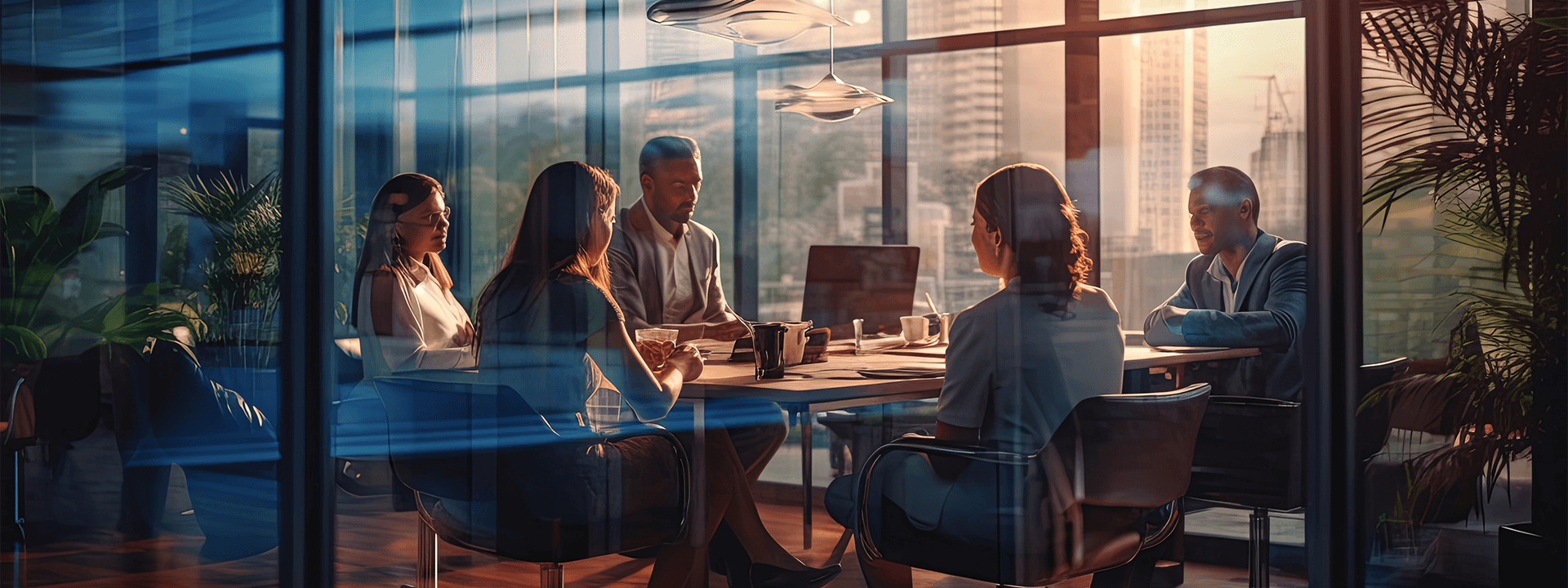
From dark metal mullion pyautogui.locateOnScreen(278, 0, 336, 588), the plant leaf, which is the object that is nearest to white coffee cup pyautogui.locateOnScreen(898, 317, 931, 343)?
dark metal mullion pyautogui.locateOnScreen(278, 0, 336, 588)

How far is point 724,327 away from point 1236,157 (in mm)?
1110

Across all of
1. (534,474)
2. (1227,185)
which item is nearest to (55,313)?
(534,474)

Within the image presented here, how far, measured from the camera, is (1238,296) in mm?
2389

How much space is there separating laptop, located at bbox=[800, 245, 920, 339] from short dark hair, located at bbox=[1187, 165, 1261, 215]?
63 centimetres

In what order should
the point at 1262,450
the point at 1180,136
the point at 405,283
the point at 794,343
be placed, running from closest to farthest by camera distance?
the point at 1180,136
the point at 794,343
the point at 1262,450
the point at 405,283

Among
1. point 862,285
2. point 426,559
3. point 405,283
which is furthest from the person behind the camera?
point 405,283

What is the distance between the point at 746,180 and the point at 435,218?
40.7 inches

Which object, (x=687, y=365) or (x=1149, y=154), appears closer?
(x=1149, y=154)

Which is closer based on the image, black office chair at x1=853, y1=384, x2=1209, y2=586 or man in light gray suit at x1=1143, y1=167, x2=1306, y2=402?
black office chair at x1=853, y1=384, x2=1209, y2=586

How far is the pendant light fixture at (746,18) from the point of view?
7.45 ft

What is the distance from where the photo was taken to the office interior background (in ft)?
7.02

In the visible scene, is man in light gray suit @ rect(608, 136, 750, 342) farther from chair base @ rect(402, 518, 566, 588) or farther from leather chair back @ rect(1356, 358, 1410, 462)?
leather chair back @ rect(1356, 358, 1410, 462)

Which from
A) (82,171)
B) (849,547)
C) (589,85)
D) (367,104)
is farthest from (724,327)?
(82,171)

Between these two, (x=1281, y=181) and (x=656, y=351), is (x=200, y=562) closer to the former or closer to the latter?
(x=656, y=351)
